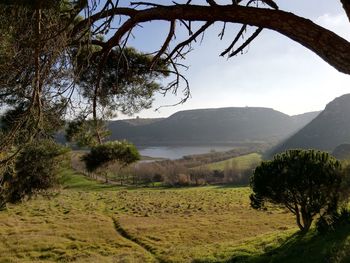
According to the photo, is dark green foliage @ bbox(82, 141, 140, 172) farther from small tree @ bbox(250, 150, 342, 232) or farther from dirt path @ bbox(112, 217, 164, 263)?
small tree @ bbox(250, 150, 342, 232)

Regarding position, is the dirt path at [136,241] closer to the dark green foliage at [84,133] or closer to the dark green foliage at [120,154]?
the dark green foliage at [120,154]

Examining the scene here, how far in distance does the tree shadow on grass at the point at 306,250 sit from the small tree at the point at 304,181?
1.48 meters

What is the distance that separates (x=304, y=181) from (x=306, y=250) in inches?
202

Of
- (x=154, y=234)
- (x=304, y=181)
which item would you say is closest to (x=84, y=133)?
(x=304, y=181)

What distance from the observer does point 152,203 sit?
5016 cm

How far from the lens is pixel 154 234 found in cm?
2897

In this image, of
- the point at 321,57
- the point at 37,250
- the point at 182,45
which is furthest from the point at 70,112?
the point at 37,250

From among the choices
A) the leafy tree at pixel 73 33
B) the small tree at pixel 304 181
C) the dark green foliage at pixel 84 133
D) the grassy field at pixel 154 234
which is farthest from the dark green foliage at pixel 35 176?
the leafy tree at pixel 73 33

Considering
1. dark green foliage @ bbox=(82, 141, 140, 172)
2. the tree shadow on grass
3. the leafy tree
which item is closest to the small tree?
the tree shadow on grass

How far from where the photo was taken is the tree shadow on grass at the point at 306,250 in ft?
46.0

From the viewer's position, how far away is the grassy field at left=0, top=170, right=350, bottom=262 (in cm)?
1805

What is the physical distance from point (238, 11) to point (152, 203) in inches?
1858

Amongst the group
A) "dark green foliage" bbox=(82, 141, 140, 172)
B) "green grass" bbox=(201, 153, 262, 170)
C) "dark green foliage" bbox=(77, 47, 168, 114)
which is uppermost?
"dark green foliage" bbox=(77, 47, 168, 114)

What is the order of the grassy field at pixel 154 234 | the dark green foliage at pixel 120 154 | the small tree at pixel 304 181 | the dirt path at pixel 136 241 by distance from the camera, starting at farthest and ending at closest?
1. the dirt path at pixel 136 241
2. the small tree at pixel 304 181
3. the grassy field at pixel 154 234
4. the dark green foliage at pixel 120 154
